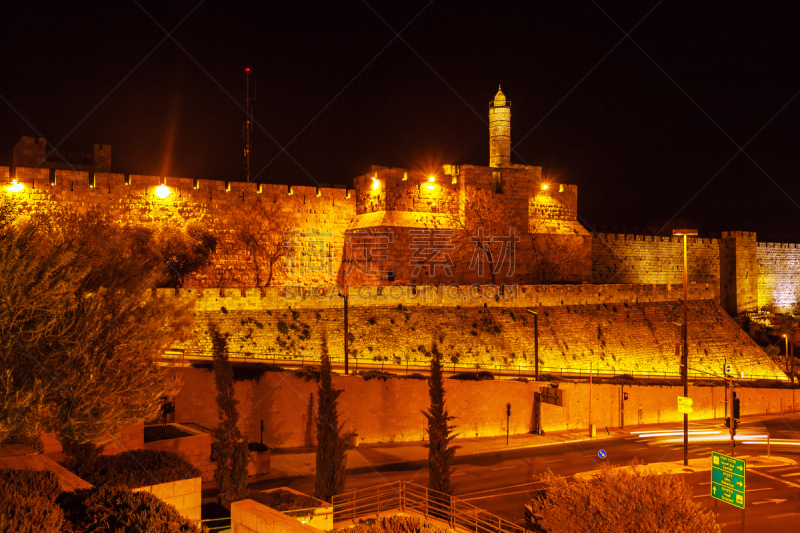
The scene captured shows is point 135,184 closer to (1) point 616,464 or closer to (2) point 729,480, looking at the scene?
(1) point 616,464

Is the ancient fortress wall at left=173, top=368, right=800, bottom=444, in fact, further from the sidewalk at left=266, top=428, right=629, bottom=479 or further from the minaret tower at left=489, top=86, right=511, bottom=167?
the minaret tower at left=489, top=86, right=511, bottom=167

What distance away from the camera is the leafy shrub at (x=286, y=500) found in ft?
31.6

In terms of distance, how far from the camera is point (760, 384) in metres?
26.3

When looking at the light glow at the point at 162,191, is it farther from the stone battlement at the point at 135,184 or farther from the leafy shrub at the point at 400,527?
the leafy shrub at the point at 400,527

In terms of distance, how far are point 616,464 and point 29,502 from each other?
512 inches

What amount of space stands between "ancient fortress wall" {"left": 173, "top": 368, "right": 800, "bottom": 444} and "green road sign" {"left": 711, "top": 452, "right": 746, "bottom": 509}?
8254mm

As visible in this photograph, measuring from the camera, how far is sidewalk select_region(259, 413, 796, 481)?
48.7 feet

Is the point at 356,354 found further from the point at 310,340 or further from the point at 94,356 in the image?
the point at 94,356

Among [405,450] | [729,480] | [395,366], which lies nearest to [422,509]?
[729,480]

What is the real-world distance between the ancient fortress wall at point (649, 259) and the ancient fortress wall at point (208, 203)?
51.7 ft

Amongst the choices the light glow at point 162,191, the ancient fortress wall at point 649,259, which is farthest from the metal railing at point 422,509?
the ancient fortress wall at point 649,259

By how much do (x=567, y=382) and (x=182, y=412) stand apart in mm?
12154

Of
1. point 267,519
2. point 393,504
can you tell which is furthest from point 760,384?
point 267,519

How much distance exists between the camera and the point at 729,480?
8453 mm
